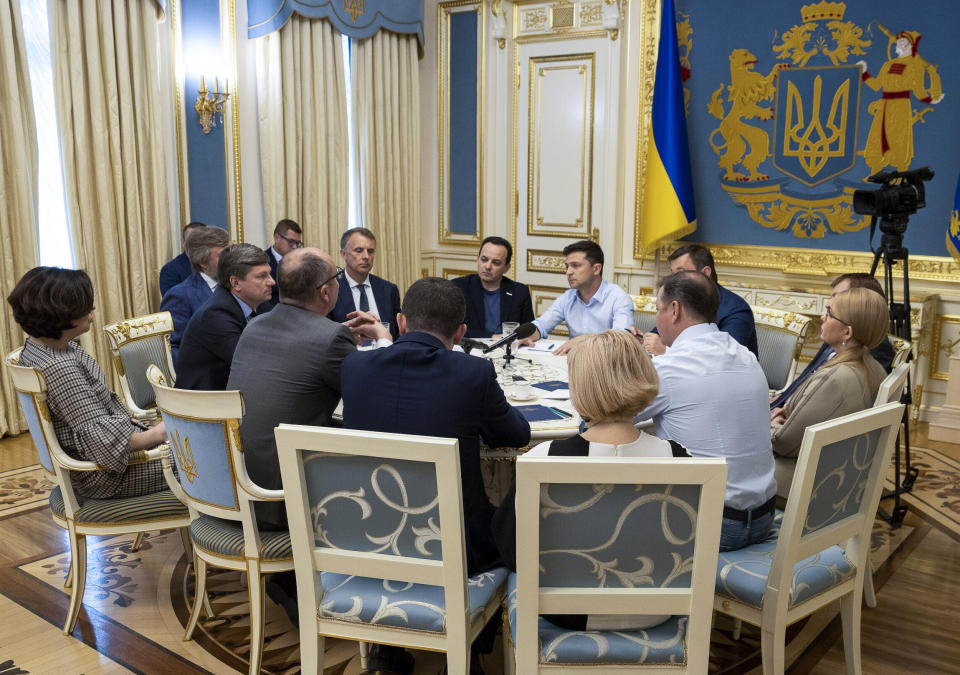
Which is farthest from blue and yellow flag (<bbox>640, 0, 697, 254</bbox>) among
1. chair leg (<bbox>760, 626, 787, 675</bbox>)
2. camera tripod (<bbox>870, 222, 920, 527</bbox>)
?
chair leg (<bbox>760, 626, 787, 675</bbox>)

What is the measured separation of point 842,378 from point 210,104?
4.28m

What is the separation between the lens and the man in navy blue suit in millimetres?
4203

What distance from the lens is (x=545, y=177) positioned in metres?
6.49

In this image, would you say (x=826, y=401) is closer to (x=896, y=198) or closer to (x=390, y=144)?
(x=896, y=198)

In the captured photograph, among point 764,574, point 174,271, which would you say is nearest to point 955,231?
point 764,574

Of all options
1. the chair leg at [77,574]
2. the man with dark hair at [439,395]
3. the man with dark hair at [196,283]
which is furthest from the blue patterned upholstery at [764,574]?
the man with dark hair at [196,283]

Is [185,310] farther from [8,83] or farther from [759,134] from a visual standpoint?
[759,134]

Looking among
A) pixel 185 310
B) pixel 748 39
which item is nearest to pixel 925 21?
pixel 748 39

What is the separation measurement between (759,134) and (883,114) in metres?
0.76

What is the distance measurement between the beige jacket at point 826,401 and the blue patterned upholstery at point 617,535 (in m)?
1.01

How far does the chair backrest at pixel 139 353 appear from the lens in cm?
338

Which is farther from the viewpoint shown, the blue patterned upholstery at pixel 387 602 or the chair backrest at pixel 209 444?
the chair backrest at pixel 209 444

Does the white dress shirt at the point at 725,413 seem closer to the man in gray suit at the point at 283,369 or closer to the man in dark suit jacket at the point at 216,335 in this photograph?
the man in gray suit at the point at 283,369

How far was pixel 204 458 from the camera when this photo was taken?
232 centimetres
